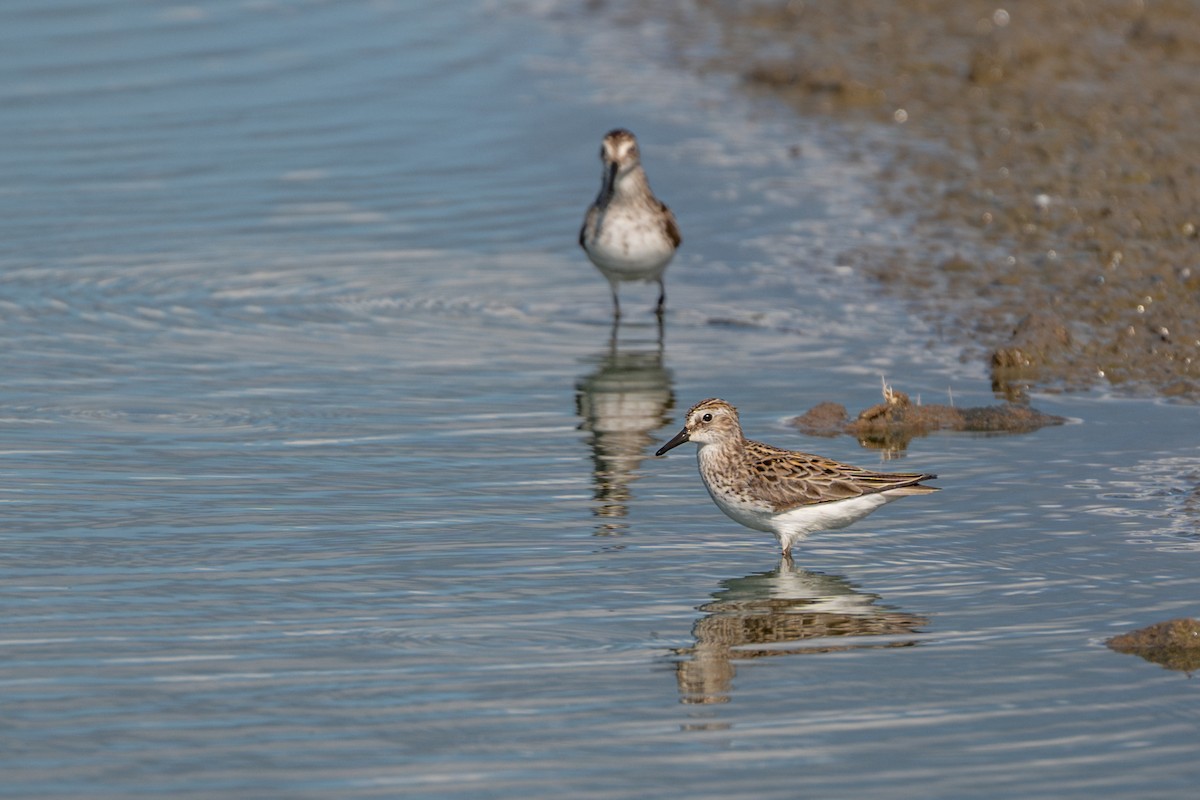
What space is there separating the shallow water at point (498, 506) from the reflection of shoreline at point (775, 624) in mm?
28

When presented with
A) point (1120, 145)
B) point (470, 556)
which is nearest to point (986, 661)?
point (470, 556)

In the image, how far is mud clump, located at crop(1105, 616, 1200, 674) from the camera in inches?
340

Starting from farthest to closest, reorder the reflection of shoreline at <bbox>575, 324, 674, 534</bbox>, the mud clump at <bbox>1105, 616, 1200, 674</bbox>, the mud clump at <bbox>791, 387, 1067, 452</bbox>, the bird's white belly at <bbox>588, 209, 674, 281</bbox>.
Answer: the bird's white belly at <bbox>588, 209, 674, 281</bbox> → the mud clump at <bbox>791, 387, 1067, 452</bbox> → the reflection of shoreline at <bbox>575, 324, 674, 534</bbox> → the mud clump at <bbox>1105, 616, 1200, 674</bbox>

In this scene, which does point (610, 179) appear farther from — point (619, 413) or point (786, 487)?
point (786, 487)

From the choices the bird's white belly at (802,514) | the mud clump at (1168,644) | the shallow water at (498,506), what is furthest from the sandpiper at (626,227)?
the mud clump at (1168,644)

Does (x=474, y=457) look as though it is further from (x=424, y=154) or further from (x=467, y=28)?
(x=467, y=28)

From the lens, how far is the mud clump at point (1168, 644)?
340 inches

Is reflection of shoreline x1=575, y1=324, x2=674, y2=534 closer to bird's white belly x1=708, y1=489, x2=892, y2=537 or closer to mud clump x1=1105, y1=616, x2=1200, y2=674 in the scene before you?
bird's white belly x1=708, y1=489, x2=892, y2=537

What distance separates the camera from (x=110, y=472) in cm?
1162

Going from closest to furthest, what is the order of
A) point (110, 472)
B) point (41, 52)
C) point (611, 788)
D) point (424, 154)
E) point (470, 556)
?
point (611, 788), point (470, 556), point (110, 472), point (424, 154), point (41, 52)

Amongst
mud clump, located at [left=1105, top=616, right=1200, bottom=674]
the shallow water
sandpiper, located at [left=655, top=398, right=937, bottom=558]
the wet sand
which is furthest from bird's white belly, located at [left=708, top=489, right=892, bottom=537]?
the wet sand

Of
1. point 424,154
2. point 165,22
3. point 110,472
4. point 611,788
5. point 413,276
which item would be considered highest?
point 165,22

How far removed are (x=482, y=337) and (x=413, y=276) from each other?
192 centimetres

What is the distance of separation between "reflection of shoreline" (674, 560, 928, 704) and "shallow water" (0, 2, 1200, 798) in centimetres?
3
